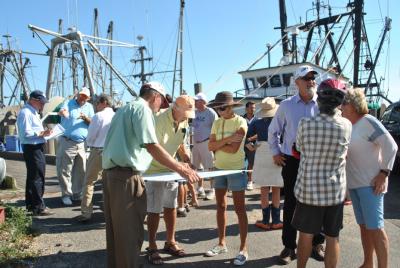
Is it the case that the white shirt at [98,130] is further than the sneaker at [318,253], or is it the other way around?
the white shirt at [98,130]

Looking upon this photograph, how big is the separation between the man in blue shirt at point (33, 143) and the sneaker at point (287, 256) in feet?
12.5

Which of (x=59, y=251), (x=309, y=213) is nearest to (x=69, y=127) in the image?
(x=59, y=251)

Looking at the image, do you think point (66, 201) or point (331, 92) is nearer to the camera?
point (331, 92)

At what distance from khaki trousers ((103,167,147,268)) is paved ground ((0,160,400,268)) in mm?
Result: 1007

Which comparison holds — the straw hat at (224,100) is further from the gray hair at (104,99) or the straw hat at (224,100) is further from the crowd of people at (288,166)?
the gray hair at (104,99)

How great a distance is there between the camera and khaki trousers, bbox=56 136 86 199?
6.89 meters

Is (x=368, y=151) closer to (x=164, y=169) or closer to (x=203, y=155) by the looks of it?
(x=164, y=169)

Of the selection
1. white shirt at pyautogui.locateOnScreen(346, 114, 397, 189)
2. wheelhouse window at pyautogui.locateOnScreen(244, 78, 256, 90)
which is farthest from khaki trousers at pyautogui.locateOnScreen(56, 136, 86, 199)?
wheelhouse window at pyautogui.locateOnScreen(244, 78, 256, 90)

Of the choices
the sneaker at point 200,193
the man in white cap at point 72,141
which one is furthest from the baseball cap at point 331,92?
the sneaker at point 200,193

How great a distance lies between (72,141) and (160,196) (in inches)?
119

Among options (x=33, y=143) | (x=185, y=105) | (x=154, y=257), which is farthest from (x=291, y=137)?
(x=33, y=143)

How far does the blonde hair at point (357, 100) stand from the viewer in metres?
3.77

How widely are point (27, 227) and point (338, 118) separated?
4255 millimetres

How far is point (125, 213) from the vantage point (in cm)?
344
